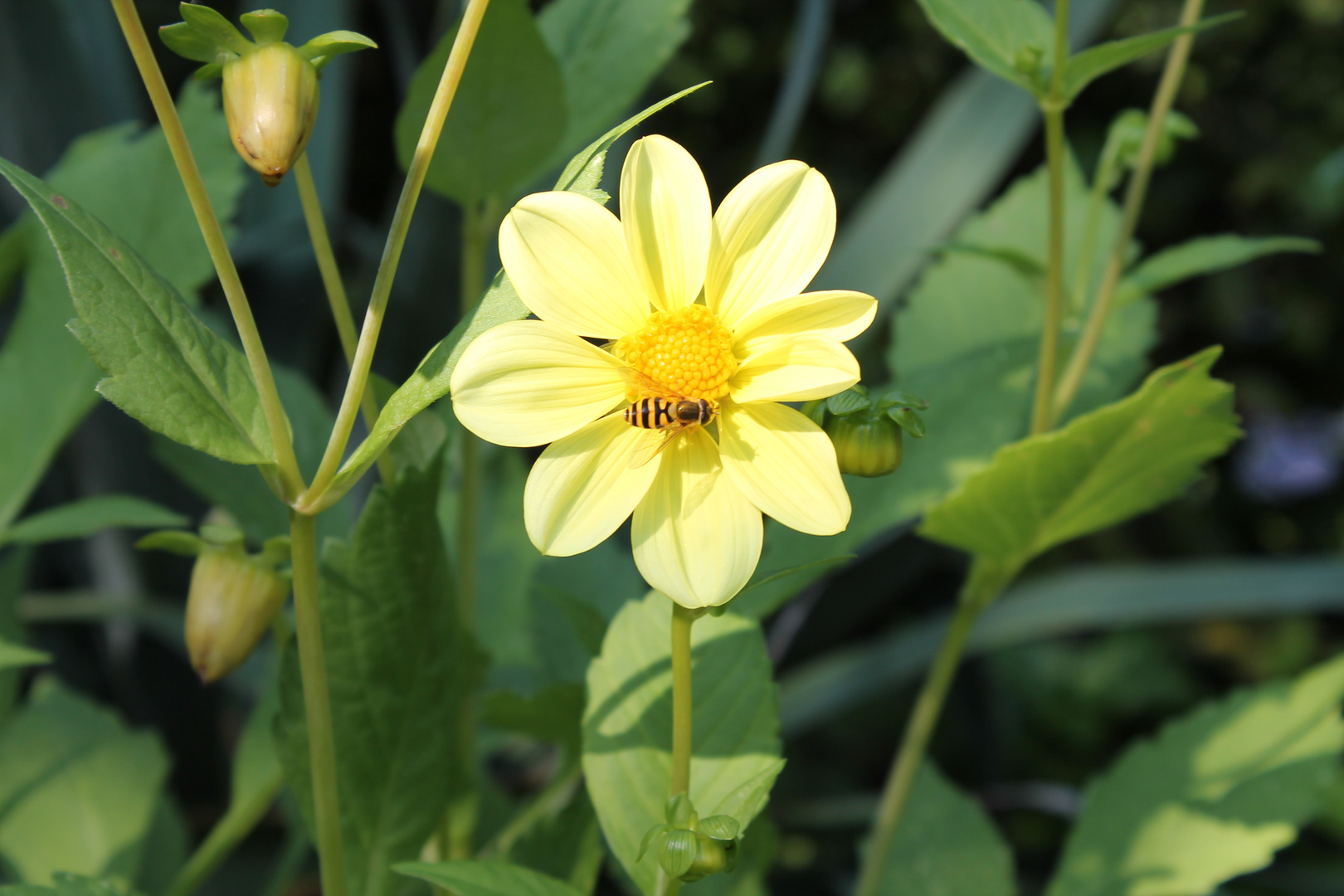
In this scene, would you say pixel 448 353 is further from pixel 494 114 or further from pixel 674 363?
pixel 494 114

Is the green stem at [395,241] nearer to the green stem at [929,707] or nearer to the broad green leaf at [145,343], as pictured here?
the broad green leaf at [145,343]

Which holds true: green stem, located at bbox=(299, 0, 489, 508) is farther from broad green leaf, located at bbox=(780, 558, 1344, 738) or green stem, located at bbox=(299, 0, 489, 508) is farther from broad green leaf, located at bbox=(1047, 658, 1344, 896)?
broad green leaf, located at bbox=(780, 558, 1344, 738)

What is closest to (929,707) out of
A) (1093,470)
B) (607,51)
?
(1093,470)

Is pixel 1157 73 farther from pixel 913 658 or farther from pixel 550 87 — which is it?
pixel 550 87

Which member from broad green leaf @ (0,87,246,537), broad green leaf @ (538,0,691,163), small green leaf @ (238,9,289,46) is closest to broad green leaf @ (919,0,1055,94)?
broad green leaf @ (538,0,691,163)

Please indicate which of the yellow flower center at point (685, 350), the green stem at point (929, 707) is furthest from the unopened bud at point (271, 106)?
the green stem at point (929, 707)
